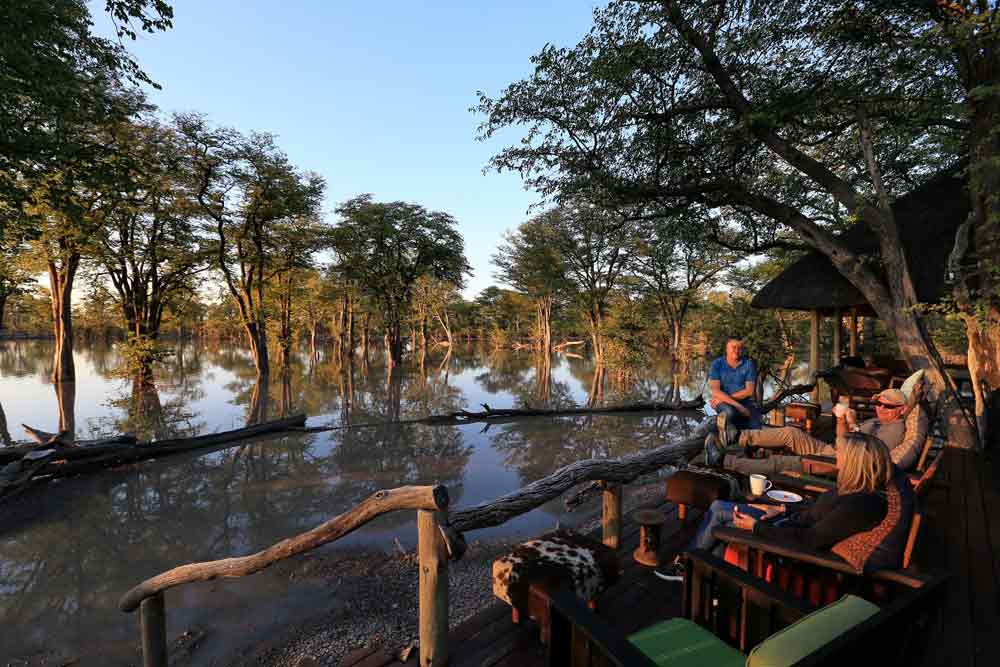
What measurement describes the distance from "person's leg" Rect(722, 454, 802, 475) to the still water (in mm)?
2733


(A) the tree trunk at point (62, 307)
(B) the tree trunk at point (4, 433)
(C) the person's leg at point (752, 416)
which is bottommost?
(B) the tree trunk at point (4, 433)

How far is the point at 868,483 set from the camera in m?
2.40

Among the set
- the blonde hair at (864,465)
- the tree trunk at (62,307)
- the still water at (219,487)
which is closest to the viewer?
the blonde hair at (864,465)

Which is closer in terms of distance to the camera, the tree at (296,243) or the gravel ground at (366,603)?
the gravel ground at (366,603)

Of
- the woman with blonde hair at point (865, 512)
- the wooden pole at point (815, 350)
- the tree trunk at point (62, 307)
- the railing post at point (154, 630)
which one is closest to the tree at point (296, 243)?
the tree trunk at point (62, 307)

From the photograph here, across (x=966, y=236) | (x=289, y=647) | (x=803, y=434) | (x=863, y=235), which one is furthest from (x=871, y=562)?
(x=863, y=235)

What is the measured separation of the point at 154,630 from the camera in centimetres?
294

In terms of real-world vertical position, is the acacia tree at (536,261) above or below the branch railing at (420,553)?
above

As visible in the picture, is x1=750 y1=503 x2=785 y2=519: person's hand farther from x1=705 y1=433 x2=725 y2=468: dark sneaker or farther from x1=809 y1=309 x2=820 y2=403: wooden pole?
x1=809 y1=309 x2=820 y2=403: wooden pole

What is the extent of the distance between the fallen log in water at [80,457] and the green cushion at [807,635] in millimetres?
10758

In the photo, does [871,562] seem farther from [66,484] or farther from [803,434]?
[66,484]

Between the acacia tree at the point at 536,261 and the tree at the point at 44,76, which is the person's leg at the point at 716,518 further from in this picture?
the acacia tree at the point at 536,261

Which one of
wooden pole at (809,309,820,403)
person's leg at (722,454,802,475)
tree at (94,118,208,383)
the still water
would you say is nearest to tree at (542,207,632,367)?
the still water

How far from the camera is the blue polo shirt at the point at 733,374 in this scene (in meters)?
5.65
